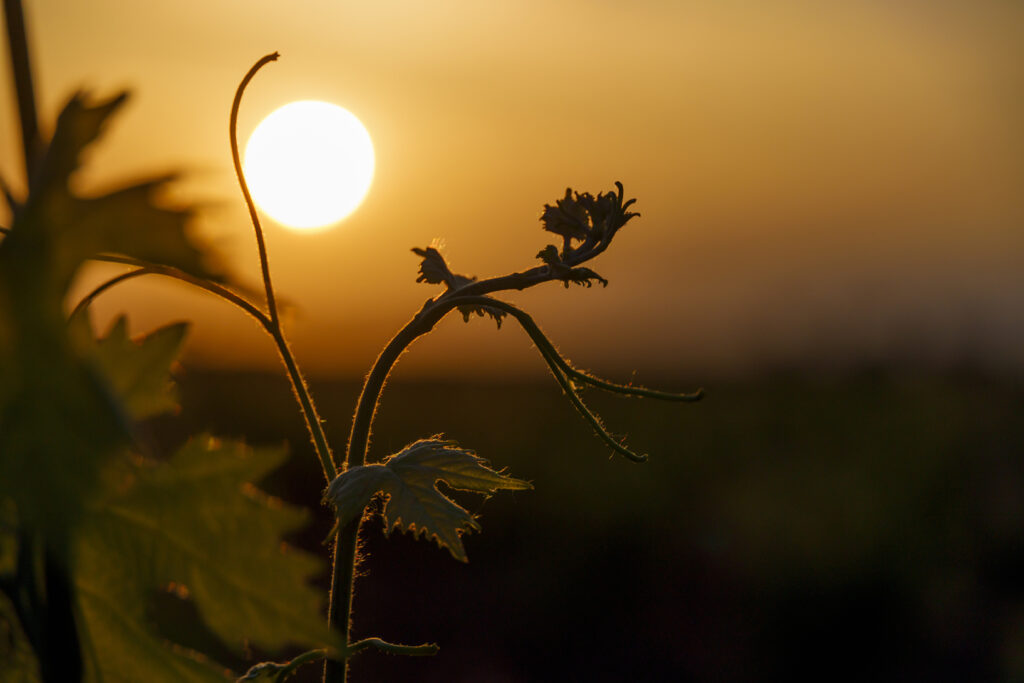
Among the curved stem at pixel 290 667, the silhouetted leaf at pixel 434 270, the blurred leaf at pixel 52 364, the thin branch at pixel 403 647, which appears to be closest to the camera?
the blurred leaf at pixel 52 364

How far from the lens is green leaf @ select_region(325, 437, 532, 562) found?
1.15 metres

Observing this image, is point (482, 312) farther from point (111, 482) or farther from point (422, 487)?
point (111, 482)

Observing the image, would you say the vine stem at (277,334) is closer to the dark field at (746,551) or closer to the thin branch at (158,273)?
the thin branch at (158,273)

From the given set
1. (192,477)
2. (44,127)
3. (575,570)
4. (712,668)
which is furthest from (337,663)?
(575,570)

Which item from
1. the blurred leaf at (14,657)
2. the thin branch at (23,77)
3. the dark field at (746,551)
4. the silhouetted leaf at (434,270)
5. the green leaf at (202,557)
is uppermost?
the thin branch at (23,77)

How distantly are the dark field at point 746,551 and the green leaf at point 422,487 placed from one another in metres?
10.0

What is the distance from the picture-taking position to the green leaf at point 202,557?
0.79 m

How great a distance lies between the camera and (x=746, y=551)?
12281 mm

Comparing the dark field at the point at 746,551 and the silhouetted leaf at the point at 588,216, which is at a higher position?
the silhouetted leaf at the point at 588,216

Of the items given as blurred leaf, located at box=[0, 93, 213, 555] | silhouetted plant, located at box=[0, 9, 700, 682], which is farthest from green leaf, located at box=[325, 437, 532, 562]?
blurred leaf, located at box=[0, 93, 213, 555]

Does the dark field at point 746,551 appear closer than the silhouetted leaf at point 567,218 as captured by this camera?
No

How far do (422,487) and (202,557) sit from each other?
471 millimetres

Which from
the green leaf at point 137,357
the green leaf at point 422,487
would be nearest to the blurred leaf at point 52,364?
the green leaf at point 137,357

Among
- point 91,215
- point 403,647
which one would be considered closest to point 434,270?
point 403,647
